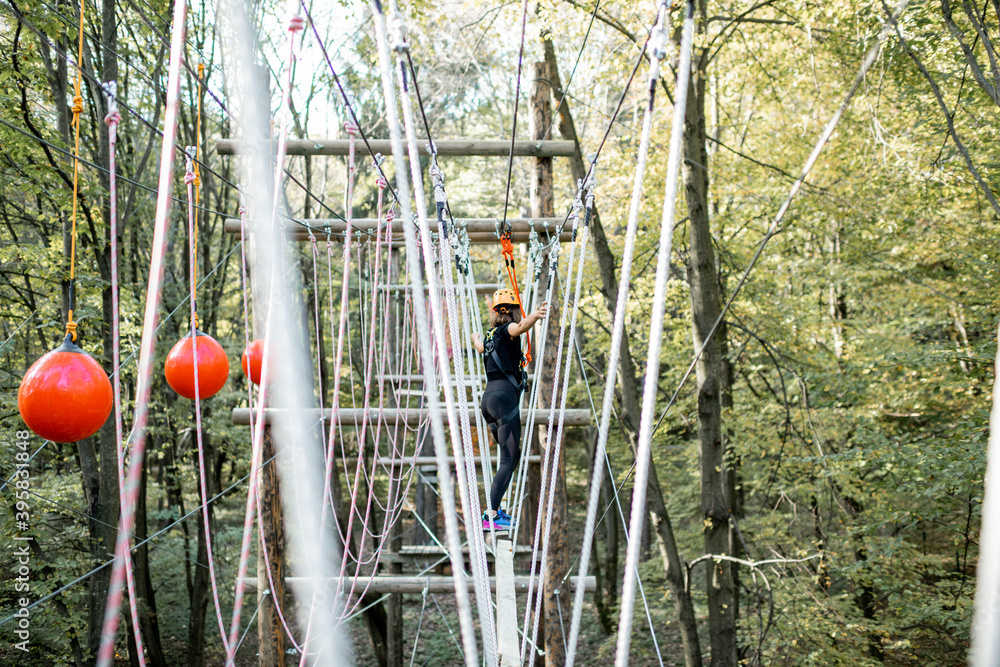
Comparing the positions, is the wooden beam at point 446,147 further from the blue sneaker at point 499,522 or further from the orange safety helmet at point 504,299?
the blue sneaker at point 499,522

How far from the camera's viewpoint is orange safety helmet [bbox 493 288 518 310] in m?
3.44

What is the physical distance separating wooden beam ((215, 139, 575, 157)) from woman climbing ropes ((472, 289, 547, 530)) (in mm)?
1500

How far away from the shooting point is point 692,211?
20.2ft

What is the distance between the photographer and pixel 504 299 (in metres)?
3.45

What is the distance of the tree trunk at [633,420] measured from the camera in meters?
6.55

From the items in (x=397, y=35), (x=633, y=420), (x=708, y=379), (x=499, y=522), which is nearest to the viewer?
(x=397, y=35)

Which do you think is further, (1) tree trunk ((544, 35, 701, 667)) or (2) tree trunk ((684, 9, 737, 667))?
(1) tree trunk ((544, 35, 701, 667))

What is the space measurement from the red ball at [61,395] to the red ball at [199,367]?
0.65 meters

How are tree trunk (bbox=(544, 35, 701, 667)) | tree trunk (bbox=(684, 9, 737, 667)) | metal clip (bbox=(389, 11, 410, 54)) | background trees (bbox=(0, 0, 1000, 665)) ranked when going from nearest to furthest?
metal clip (bbox=(389, 11, 410, 54)) → background trees (bbox=(0, 0, 1000, 665)) → tree trunk (bbox=(684, 9, 737, 667)) → tree trunk (bbox=(544, 35, 701, 667))

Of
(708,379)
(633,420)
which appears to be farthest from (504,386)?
(633,420)

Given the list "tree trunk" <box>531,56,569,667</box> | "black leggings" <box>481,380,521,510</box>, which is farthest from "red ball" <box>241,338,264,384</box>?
"tree trunk" <box>531,56,569,667</box>

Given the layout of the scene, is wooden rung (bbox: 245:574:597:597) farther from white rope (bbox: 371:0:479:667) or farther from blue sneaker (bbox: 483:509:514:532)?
white rope (bbox: 371:0:479:667)

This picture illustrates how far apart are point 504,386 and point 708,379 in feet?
10.9

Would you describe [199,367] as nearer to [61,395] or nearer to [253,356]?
[253,356]
